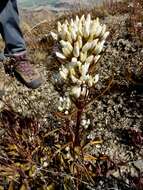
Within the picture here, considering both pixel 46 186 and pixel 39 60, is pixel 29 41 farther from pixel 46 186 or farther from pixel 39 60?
pixel 46 186

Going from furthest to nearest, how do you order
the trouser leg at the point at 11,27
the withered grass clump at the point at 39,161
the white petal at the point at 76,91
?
the trouser leg at the point at 11,27 → the withered grass clump at the point at 39,161 → the white petal at the point at 76,91

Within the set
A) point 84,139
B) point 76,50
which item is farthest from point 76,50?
point 84,139

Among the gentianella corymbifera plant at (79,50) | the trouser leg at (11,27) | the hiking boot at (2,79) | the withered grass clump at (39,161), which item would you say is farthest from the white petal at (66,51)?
the trouser leg at (11,27)

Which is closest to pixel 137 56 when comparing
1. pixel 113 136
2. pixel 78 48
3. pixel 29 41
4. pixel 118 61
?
pixel 118 61

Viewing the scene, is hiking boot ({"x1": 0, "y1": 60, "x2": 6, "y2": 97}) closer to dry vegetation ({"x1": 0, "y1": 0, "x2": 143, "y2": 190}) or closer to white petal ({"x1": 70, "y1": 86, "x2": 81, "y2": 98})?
dry vegetation ({"x1": 0, "y1": 0, "x2": 143, "y2": 190})

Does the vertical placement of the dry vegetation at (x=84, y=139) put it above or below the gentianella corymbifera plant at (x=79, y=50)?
below

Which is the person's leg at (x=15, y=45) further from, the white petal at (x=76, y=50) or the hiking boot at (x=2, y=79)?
the white petal at (x=76, y=50)
